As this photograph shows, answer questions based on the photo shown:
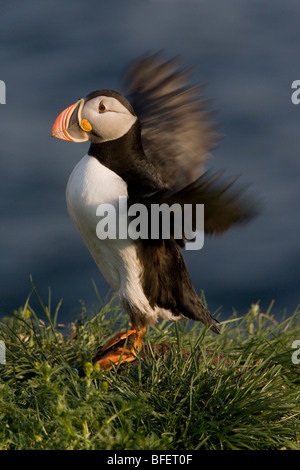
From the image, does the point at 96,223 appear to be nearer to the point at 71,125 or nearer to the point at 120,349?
the point at 71,125

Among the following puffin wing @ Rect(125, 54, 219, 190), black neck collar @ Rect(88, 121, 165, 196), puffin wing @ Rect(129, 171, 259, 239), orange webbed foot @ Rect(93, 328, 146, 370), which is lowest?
orange webbed foot @ Rect(93, 328, 146, 370)

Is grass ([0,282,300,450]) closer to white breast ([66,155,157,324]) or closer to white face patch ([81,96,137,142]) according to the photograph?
white breast ([66,155,157,324])

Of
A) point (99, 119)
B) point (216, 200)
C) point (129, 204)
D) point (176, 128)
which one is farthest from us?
point (176, 128)

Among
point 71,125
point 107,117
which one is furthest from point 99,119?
point 71,125

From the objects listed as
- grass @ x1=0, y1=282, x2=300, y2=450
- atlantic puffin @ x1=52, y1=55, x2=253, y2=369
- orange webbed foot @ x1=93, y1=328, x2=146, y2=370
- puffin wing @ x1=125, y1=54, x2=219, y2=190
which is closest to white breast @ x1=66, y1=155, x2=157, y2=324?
atlantic puffin @ x1=52, y1=55, x2=253, y2=369

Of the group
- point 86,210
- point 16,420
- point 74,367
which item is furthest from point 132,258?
point 16,420

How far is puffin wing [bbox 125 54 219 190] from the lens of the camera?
16.2ft

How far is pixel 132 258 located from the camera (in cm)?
435

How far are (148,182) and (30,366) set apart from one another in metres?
1.23

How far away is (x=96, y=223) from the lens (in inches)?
168

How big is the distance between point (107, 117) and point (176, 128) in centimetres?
78

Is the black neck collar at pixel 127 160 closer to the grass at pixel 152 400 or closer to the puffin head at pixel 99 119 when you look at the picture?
the puffin head at pixel 99 119

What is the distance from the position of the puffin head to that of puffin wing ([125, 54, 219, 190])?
0.61 metres
